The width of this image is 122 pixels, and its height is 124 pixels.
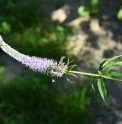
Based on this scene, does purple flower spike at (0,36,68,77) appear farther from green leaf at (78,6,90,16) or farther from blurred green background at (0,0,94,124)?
green leaf at (78,6,90,16)

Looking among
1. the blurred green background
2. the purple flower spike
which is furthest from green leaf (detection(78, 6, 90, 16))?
the purple flower spike

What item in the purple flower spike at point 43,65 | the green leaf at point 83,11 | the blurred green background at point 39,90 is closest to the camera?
the purple flower spike at point 43,65

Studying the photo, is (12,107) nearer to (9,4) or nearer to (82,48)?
(82,48)

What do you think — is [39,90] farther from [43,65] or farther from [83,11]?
[43,65]

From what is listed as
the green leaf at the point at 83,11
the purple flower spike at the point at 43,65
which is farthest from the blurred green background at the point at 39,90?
the purple flower spike at the point at 43,65

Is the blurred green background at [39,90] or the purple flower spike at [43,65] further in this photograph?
the blurred green background at [39,90]

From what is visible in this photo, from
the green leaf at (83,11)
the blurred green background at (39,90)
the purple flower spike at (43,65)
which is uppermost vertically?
the green leaf at (83,11)

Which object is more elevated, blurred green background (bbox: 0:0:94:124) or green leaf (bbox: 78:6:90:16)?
green leaf (bbox: 78:6:90:16)

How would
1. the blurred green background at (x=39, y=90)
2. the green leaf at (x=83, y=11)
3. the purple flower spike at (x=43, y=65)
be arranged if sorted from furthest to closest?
the green leaf at (x=83, y=11), the blurred green background at (x=39, y=90), the purple flower spike at (x=43, y=65)

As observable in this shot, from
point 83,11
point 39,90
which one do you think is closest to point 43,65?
point 39,90

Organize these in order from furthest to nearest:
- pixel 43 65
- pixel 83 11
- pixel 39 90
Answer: pixel 83 11 < pixel 39 90 < pixel 43 65

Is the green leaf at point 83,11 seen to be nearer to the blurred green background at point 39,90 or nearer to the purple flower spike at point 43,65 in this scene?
the blurred green background at point 39,90

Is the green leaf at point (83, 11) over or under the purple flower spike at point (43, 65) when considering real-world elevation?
over

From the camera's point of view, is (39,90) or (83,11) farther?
(83,11)
